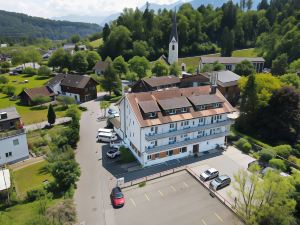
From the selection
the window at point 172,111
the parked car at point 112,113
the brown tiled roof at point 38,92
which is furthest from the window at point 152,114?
the brown tiled roof at point 38,92

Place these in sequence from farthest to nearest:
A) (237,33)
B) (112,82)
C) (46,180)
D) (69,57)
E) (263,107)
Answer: (237,33) → (69,57) → (112,82) → (263,107) → (46,180)

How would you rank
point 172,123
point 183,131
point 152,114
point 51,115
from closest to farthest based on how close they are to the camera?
point 152,114 < point 172,123 < point 183,131 < point 51,115

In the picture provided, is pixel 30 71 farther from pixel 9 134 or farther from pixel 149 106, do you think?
pixel 149 106

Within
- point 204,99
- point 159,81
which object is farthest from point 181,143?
point 159,81

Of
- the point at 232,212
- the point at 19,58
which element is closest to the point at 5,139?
the point at 232,212

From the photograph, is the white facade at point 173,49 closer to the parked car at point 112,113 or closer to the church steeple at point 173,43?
the church steeple at point 173,43

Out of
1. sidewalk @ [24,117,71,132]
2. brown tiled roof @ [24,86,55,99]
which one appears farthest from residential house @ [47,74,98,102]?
sidewalk @ [24,117,71,132]

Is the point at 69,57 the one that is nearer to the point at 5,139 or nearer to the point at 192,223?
the point at 5,139
